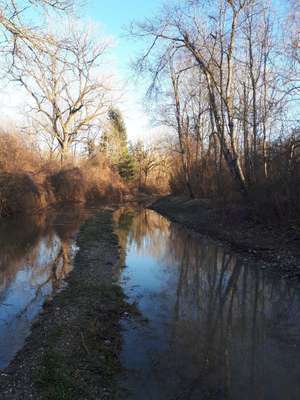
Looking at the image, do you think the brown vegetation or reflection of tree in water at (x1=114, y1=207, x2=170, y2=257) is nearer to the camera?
reflection of tree in water at (x1=114, y1=207, x2=170, y2=257)

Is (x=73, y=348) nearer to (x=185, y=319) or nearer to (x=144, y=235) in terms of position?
(x=185, y=319)

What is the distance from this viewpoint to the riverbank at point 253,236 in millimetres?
10562

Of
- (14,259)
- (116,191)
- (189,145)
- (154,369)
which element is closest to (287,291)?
(154,369)

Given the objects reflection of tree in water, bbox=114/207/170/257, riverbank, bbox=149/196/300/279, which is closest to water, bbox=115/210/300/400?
riverbank, bbox=149/196/300/279

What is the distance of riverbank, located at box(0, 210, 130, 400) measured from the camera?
4.46m

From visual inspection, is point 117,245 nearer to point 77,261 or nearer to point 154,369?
point 77,261

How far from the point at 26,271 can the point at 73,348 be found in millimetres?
5384

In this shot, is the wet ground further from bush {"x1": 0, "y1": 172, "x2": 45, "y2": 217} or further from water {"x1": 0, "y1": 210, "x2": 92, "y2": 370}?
bush {"x1": 0, "y1": 172, "x2": 45, "y2": 217}

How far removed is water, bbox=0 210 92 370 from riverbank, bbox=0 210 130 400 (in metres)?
0.29

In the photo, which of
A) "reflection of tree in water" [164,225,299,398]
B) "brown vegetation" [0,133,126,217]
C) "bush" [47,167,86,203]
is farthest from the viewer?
"bush" [47,167,86,203]

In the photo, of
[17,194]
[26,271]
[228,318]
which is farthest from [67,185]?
[228,318]

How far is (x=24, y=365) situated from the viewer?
5.02m

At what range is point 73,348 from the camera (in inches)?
217

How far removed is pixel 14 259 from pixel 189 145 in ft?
80.8
